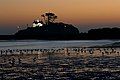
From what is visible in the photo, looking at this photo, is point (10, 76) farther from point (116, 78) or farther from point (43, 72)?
point (116, 78)

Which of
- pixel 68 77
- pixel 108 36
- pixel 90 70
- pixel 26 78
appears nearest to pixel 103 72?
pixel 90 70

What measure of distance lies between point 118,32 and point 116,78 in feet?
551

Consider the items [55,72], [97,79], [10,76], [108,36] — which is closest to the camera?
[97,79]

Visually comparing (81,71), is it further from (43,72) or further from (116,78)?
(116,78)

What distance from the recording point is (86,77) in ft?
97.2

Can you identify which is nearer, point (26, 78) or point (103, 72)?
point (26, 78)

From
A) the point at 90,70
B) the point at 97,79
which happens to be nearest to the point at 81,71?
the point at 90,70

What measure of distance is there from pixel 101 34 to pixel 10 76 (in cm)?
16783

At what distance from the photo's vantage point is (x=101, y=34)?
7756 inches

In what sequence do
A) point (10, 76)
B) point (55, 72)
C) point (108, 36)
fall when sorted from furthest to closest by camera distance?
point (108, 36) → point (55, 72) → point (10, 76)

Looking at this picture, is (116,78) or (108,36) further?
(108,36)

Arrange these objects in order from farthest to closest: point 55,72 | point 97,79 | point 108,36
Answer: point 108,36 < point 55,72 < point 97,79

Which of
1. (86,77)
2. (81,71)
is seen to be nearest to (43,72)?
(81,71)

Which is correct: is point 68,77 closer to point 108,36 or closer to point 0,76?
point 0,76
